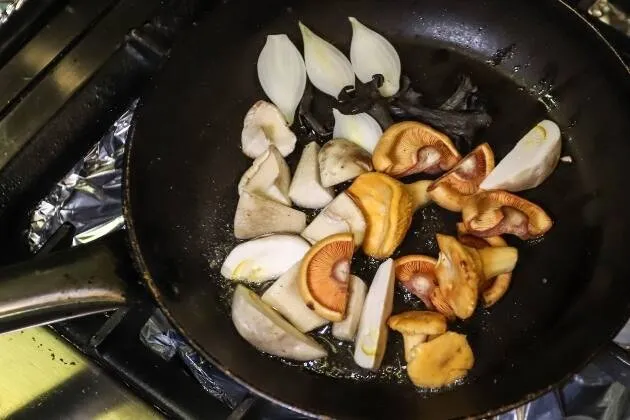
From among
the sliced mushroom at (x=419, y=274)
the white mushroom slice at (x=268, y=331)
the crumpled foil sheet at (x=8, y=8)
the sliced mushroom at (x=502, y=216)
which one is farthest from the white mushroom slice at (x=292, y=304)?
the crumpled foil sheet at (x=8, y=8)

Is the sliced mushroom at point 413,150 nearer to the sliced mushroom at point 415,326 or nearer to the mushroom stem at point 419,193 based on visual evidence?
the mushroom stem at point 419,193

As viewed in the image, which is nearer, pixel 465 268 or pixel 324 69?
pixel 465 268

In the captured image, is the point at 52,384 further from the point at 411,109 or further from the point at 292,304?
the point at 411,109

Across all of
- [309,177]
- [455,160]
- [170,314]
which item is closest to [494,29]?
[455,160]

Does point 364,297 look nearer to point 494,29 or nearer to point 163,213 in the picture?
point 163,213

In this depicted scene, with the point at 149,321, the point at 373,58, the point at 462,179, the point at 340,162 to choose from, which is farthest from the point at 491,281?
the point at 149,321

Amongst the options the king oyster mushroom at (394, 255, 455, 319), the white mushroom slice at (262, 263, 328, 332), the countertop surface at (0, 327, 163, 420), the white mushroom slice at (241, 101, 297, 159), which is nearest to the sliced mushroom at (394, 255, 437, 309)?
the king oyster mushroom at (394, 255, 455, 319)

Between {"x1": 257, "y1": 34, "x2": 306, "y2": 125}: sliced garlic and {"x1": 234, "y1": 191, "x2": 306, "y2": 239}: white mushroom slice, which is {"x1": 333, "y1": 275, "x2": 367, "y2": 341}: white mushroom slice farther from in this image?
{"x1": 257, "y1": 34, "x2": 306, "y2": 125}: sliced garlic
